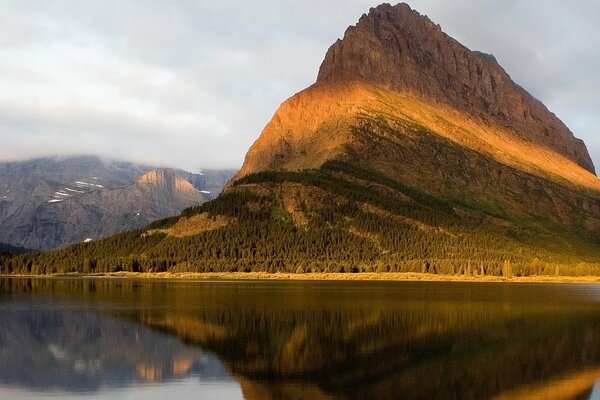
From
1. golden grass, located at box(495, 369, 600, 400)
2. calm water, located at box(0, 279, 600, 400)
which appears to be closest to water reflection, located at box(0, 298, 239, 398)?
calm water, located at box(0, 279, 600, 400)

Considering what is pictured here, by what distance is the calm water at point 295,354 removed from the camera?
167ft

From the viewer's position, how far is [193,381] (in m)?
53.8

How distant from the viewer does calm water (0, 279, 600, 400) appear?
2007 inches

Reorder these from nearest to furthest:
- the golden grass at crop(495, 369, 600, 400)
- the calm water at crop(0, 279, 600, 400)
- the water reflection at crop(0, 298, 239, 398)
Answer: the golden grass at crop(495, 369, 600, 400), the calm water at crop(0, 279, 600, 400), the water reflection at crop(0, 298, 239, 398)

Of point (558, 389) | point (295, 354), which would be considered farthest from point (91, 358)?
point (558, 389)

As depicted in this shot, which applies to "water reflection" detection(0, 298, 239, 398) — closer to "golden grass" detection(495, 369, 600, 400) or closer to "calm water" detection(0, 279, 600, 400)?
"calm water" detection(0, 279, 600, 400)

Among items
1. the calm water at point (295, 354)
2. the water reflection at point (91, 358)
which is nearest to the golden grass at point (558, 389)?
the calm water at point (295, 354)

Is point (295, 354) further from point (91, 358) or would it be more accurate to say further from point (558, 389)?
point (558, 389)

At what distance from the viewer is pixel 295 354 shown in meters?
65.1

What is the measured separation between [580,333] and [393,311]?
31.3 metres

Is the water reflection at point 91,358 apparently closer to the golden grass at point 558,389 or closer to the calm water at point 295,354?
the calm water at point 295,354

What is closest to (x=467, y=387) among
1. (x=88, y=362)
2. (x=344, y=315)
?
(x=88, y=362)

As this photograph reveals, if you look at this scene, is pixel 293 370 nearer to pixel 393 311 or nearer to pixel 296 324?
pixel 296 324

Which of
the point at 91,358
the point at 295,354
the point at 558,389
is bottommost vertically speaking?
the point at 558,389
